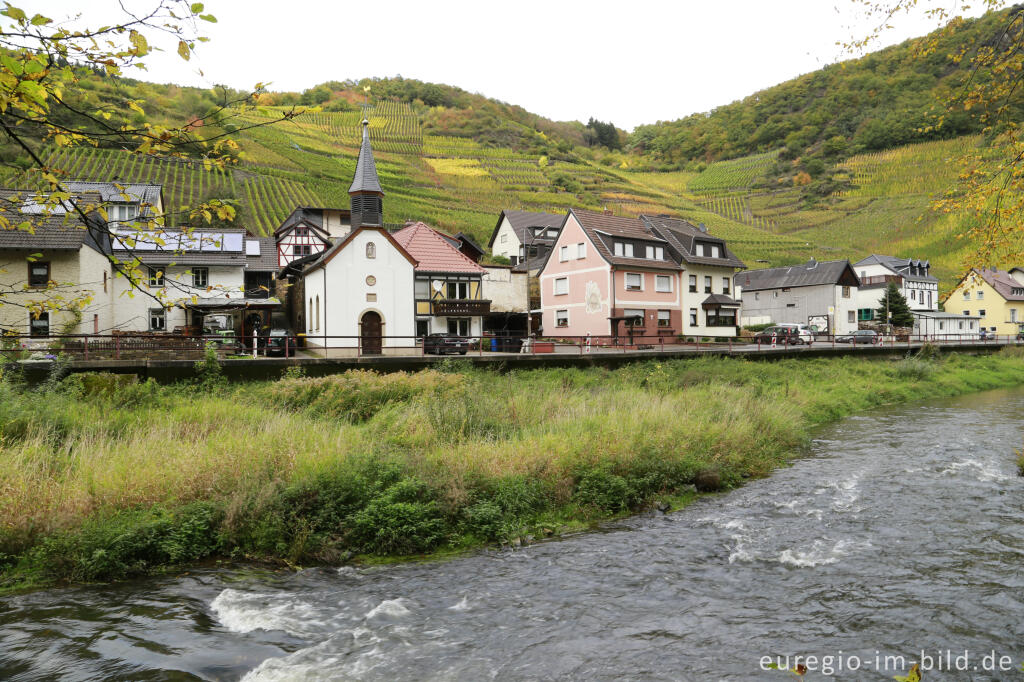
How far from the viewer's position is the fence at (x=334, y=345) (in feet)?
70.3

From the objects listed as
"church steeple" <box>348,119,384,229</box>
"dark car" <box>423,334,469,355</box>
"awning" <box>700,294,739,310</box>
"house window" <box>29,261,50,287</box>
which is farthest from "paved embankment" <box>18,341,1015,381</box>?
"awning" <box>700,294,739,310</box>

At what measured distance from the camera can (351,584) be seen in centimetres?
854

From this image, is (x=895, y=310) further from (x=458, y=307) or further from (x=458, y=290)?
(x=458, y=307)

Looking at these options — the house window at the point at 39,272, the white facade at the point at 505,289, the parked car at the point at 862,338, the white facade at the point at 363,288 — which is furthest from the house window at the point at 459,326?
the parked car at the point at 862,338

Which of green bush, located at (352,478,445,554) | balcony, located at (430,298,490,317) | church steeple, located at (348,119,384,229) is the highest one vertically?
church steeple, located at (348,119,384,229)

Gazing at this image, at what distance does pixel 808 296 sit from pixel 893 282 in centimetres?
1190

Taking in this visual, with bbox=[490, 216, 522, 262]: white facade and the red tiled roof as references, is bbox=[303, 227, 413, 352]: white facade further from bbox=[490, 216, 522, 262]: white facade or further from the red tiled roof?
bbox=[490, 216, 522, 262]: white facade

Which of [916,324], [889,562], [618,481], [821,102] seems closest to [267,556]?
[618,481]

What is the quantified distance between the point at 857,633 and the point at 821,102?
19041 cm

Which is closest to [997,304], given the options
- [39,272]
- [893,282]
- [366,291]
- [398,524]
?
[893,282]

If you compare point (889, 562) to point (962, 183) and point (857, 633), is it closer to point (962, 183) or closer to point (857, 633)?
point (857, 633)

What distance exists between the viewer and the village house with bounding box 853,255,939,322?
70250 millimetres

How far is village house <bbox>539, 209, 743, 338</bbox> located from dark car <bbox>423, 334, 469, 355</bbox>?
51.3 ft

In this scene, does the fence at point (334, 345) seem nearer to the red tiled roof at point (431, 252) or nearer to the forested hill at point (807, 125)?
the red tiled roof at point (431, 252)
